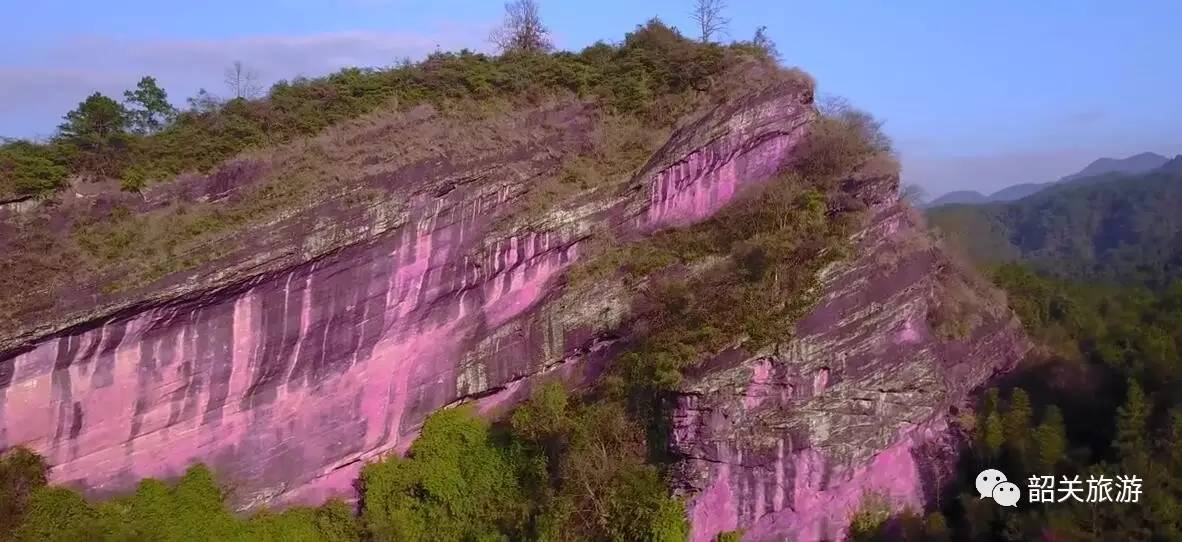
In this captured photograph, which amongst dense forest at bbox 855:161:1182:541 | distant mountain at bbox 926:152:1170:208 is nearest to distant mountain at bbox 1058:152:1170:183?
distant mountain at bbox 926:152:1170:208

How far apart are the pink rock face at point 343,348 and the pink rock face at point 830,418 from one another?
3.02 meters

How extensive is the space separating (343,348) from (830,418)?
9091 mm

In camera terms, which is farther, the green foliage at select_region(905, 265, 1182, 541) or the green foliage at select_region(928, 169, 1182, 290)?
the green foliage at select_region(928, 169, 1182, 290)

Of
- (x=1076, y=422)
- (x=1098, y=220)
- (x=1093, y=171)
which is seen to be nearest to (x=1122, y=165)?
(x=1093, y=171)

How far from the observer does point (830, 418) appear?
41.7 ft

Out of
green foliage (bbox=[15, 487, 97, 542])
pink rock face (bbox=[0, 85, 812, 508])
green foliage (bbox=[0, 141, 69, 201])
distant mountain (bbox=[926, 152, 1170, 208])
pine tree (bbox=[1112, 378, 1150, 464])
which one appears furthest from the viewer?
distant mountain (bbox=[926, 152, 1170, 208])

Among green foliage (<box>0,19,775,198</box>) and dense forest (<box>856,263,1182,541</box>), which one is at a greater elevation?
green foliage (<box>0,19,775,198</box>)

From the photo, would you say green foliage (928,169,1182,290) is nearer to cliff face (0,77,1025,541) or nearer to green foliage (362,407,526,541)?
cliff face (0,77,1025,541)

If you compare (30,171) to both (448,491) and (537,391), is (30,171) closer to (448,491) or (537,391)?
(448,491)

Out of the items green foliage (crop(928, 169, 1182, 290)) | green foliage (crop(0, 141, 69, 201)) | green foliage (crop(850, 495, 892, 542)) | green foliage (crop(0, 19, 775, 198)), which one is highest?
green foliage (crop(0, 19, 775, 198))

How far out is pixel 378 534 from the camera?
13.1 m

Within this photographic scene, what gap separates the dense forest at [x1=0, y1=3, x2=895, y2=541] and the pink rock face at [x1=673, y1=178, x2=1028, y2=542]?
0.54m

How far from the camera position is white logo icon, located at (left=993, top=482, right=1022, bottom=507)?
12.3m

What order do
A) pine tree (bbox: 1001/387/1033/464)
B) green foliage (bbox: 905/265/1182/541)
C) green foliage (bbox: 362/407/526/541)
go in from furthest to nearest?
green foliage (bbox: 362/407/526/541), pine tree (bbox: 1001/387/1033/464), green foliage (bbox: 905/265/1182/541)
